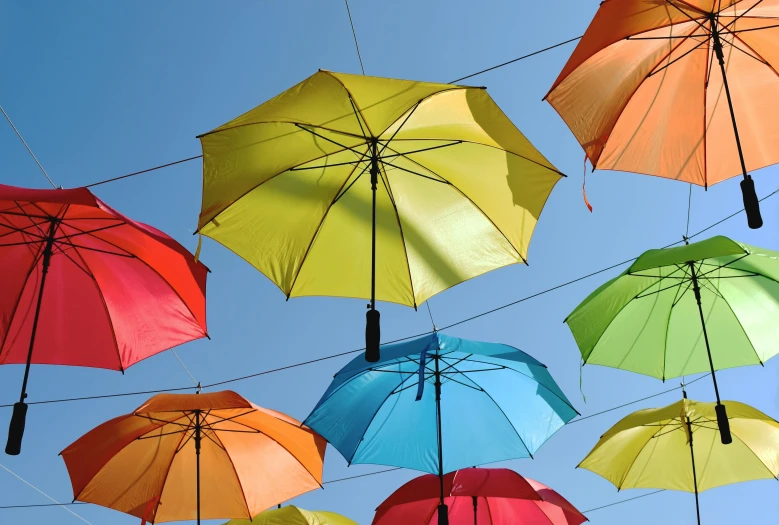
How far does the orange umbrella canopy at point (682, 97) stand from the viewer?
235 inches

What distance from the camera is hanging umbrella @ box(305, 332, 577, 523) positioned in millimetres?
7641

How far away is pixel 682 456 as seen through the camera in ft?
29.5

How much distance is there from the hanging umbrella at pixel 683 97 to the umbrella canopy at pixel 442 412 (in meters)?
2.17

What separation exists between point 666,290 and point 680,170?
1.75 m

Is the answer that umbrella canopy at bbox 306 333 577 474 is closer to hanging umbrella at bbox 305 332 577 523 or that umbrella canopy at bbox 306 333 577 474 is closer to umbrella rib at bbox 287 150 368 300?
hanging umbrella at bbox 305 332 577 523

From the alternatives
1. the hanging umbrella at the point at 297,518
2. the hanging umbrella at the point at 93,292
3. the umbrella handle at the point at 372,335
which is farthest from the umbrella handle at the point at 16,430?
the hanging umbrella at the point at 297,518

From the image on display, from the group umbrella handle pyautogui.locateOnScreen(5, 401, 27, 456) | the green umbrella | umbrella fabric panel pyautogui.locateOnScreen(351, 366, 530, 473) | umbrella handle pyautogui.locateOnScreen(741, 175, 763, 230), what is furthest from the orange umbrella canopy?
umbrella handle pyautogui.locateOnScreen(5, 401, 27, 456)

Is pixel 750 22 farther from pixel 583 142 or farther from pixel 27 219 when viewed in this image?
pixel 27 219

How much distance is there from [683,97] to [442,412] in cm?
341

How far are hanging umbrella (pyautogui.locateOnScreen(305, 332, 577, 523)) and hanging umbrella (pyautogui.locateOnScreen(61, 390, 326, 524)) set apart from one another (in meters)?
0.60

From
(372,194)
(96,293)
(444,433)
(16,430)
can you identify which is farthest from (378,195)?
(16,430)

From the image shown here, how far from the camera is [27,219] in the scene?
697cm

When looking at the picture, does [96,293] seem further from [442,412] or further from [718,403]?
[718,403]

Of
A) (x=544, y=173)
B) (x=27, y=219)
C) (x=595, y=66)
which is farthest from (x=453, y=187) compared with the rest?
(x=27, y=219)
